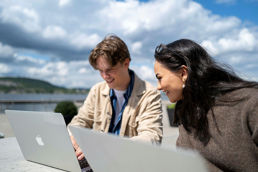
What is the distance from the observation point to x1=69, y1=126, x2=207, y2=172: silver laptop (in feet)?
1.95

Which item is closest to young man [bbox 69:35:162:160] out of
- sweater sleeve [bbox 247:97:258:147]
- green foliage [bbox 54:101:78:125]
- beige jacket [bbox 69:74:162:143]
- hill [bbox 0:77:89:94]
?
beige jacket [bbox 69:74:162:143]

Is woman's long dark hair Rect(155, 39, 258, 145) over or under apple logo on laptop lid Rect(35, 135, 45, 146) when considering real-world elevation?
over

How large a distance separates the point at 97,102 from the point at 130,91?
0.35 metres

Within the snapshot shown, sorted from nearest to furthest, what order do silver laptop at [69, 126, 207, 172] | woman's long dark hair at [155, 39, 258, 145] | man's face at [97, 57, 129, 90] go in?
silver laptop at [69, 126, 207, 172], woman's long dark hair at [155, 39, 258, 145], man's face at [97, 57, 129, 90]

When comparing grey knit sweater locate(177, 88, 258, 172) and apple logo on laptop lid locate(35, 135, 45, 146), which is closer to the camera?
grey knit sweater locate(177, 88, 258, 172)

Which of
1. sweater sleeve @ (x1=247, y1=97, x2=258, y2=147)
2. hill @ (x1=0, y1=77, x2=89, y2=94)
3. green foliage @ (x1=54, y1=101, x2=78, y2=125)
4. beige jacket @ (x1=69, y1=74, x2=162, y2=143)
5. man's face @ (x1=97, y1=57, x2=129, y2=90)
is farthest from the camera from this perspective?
hill @ (x1=0, y1=77, x2=89, y2=94)

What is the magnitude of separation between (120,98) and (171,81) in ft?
3.34

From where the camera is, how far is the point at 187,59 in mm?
1249

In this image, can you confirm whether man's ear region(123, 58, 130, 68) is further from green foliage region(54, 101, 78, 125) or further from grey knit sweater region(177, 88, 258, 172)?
green foliage region(54, 101, 78, 125)

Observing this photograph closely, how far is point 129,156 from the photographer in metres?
0.75

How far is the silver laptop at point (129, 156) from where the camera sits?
1.95 ft

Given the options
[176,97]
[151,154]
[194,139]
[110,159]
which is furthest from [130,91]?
[151,154]

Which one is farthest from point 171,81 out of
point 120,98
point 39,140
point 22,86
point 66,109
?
point 22,86

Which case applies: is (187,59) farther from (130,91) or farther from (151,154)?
(130,91)
